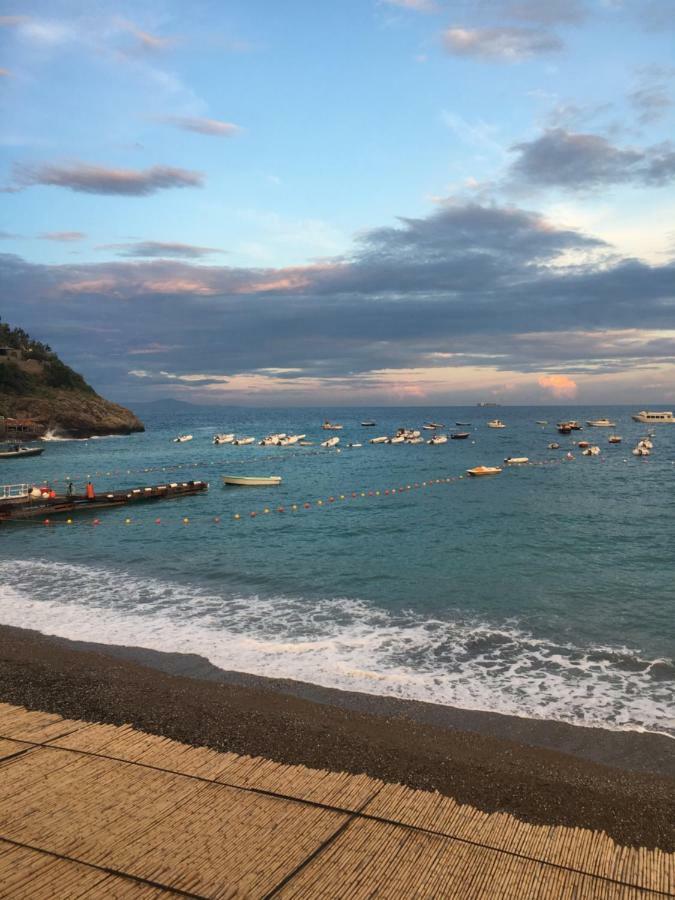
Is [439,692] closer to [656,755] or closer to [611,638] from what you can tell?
[656,755]

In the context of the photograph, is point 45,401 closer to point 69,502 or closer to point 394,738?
point 69,502

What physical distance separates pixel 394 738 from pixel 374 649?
552 cm

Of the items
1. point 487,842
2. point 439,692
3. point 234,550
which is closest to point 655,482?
point 234,550

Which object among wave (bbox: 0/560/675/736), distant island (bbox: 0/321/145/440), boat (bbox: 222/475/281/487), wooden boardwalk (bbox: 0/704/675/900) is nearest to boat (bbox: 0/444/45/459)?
distant island (bbox: 0/321/145/440)

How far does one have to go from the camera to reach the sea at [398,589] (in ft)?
53.1

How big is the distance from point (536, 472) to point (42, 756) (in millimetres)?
66466

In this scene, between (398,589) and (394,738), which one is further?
(398,589)

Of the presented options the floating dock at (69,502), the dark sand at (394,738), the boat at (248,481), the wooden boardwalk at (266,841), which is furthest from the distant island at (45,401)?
the wooden boardwalk at (266,841)

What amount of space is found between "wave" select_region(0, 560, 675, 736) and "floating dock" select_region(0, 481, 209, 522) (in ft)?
64.4

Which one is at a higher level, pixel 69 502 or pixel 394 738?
pixel 69 502

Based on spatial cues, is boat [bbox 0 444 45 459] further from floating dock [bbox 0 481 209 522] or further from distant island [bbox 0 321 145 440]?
floating dock [bbox 0 481 209 522]

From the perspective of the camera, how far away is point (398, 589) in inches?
976

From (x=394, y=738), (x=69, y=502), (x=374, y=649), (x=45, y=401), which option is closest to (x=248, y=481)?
(x=69, y=502)

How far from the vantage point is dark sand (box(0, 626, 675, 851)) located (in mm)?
10477
